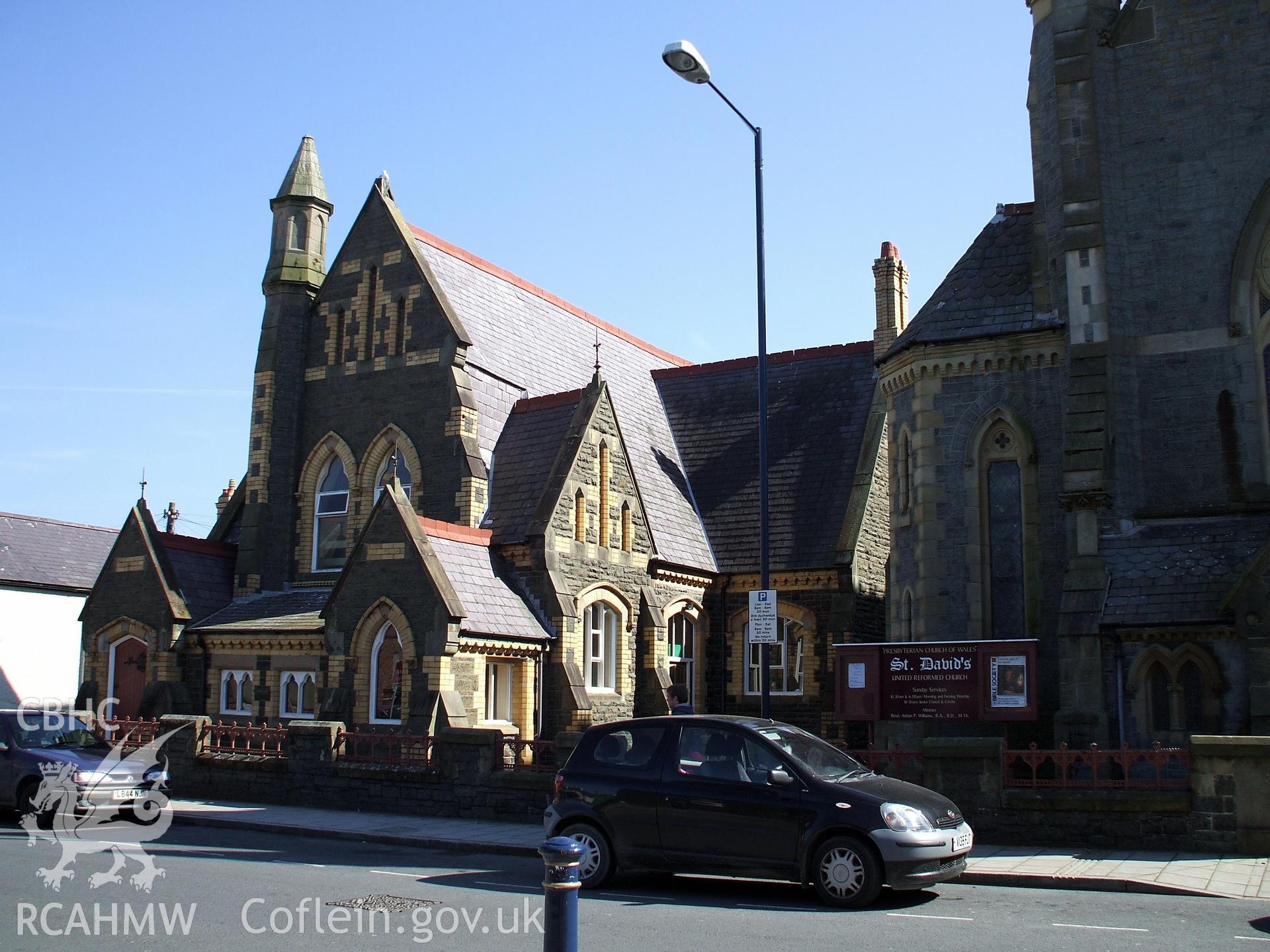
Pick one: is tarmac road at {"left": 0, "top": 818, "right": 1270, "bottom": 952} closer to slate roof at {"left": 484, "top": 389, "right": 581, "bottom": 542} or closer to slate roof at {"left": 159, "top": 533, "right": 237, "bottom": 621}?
slate roof at {"left": 484, "top": 389, "right": 581, "bottom": 542}

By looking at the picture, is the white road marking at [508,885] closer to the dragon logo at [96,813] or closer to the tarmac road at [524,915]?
the tarmac road at [524,915]

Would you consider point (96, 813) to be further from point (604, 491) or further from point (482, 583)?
point (604, 491)

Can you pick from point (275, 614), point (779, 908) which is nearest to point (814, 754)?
point (779, 908)

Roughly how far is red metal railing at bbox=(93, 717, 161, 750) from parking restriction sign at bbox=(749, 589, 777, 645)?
11205mm

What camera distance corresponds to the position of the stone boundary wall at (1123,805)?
42.7 feet

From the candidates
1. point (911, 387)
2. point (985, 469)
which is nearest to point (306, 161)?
point (911, 387)

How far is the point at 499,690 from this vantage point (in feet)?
71.6

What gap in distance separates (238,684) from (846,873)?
17369 mm

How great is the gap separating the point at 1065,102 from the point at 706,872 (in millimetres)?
15693

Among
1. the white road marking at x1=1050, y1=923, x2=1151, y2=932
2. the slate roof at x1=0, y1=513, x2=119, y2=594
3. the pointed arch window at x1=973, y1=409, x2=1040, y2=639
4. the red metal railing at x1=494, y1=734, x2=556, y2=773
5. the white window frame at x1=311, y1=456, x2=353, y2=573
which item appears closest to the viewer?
the white road marking at x1=1050, y1=923, x2=1151, y2=932

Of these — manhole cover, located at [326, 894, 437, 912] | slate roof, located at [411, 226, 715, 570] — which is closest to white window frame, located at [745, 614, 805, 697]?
slate roof, located at [411, 226, 715, 570]

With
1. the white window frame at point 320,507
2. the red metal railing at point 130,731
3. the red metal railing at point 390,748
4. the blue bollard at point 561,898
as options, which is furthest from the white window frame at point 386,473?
the blue bollard at point 561,898

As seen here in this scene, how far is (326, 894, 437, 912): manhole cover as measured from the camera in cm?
1033

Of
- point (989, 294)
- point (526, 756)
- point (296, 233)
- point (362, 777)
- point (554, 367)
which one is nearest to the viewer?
point (526, 756)
